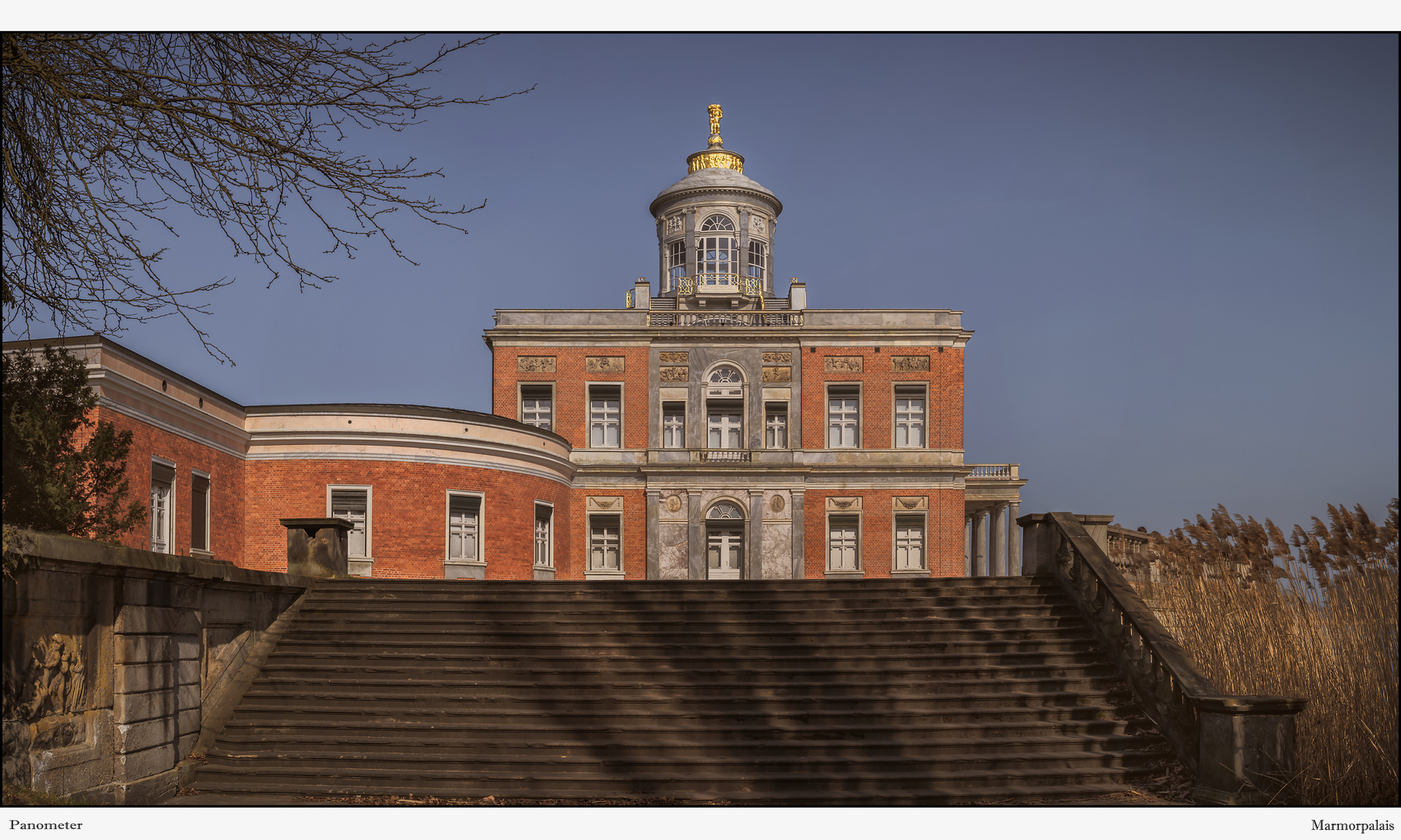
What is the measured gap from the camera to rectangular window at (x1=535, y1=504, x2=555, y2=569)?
2541 cm

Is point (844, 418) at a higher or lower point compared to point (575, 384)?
lower

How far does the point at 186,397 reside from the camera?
18328mm

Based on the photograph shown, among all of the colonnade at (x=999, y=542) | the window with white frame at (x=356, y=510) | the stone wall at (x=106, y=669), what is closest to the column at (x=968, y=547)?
the colonnade at (x=999, y=542)

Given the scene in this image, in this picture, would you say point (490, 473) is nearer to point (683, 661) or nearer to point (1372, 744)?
point (683, 661)

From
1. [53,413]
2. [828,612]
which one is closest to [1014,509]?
[828,612]

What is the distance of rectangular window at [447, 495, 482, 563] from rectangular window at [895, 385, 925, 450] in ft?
44.9

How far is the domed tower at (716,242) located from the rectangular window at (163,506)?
1970 cm

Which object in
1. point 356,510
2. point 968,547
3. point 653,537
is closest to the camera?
point 356,510

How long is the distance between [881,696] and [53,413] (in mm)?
8147

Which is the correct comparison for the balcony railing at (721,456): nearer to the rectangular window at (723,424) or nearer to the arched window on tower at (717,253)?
the rectangular window at (723,424)

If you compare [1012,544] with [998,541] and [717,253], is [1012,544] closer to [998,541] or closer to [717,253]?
[998,541]

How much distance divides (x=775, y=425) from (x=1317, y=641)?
22624 millimetres

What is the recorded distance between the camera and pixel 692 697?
987 centimetres

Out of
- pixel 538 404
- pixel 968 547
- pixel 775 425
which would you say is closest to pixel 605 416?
pixel 538 404
